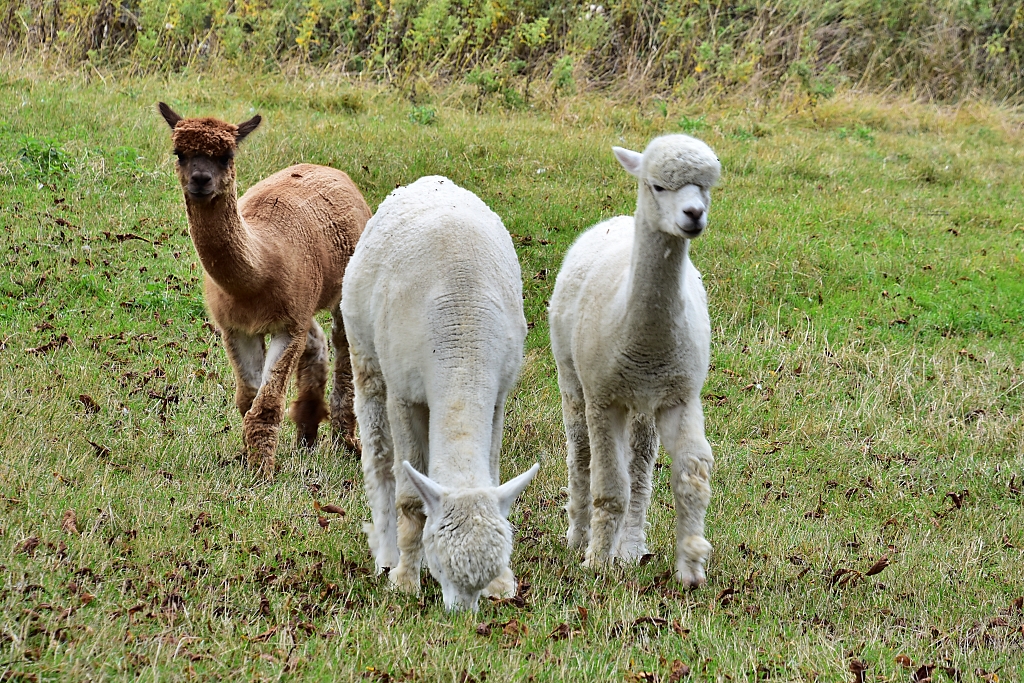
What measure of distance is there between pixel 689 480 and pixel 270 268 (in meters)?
2.87

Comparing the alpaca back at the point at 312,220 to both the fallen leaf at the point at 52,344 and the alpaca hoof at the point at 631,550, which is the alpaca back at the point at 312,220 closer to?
the fallen leaf at the point at 52,344

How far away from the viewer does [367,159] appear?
10.7 metres

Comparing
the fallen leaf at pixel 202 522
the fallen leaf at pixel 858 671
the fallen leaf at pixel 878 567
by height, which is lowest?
the fallen leaf at pixel 202 522

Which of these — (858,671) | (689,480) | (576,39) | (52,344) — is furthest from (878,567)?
(576,39)

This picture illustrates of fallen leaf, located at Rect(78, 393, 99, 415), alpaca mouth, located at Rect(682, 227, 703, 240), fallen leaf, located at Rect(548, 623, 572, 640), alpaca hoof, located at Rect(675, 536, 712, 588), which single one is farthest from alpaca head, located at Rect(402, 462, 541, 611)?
fallen leaf, located at Rect(78, 393, 99, 415)

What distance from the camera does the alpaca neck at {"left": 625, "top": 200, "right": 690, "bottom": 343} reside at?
4301 millimetres

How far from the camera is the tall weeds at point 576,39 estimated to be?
13.9m

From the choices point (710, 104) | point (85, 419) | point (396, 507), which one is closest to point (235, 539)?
point (396, 507)

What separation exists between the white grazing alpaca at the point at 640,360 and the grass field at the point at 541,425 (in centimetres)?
26

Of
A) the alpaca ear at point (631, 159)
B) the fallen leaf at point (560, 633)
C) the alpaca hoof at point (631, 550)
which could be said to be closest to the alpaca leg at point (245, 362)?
the alpaca hoof at point (631, 550)

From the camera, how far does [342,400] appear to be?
22.8 ft

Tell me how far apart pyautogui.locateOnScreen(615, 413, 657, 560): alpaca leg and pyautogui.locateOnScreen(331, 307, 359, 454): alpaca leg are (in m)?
2.14

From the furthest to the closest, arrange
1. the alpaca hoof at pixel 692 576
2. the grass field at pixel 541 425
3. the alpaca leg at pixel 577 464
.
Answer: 1. the alpaca leg at pixel 577 464
2. the alpaca hoof at pixel 692 576
3. the grass field at pixel 541 425

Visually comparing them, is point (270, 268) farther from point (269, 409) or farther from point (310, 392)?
point (310, 392)
